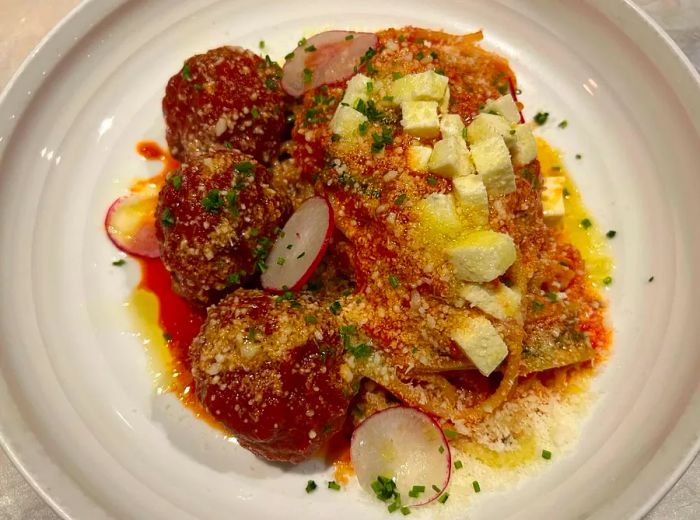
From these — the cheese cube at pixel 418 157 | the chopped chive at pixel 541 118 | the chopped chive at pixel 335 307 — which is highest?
the cheese cube at pixel 418 157

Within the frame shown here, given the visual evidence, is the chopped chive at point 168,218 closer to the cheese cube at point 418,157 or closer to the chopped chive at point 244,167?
the chopped chive at point 244,167

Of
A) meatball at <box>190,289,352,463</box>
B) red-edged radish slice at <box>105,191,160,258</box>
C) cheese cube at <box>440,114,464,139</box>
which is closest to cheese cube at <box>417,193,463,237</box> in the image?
cheese cube at <box>440,114,464,139</box>

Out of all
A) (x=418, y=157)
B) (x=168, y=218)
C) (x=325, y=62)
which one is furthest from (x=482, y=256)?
(x=325, y=62)

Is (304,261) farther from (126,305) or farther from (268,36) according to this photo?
(268,36)

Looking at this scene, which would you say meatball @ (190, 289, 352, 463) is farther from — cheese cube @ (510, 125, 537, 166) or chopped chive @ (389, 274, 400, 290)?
cheese cube @ (510, 125, 537, 166)

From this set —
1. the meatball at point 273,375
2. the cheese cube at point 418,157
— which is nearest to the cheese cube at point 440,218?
the cheese cube at point 418,157

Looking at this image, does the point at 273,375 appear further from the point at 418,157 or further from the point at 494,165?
the point at 494,165
